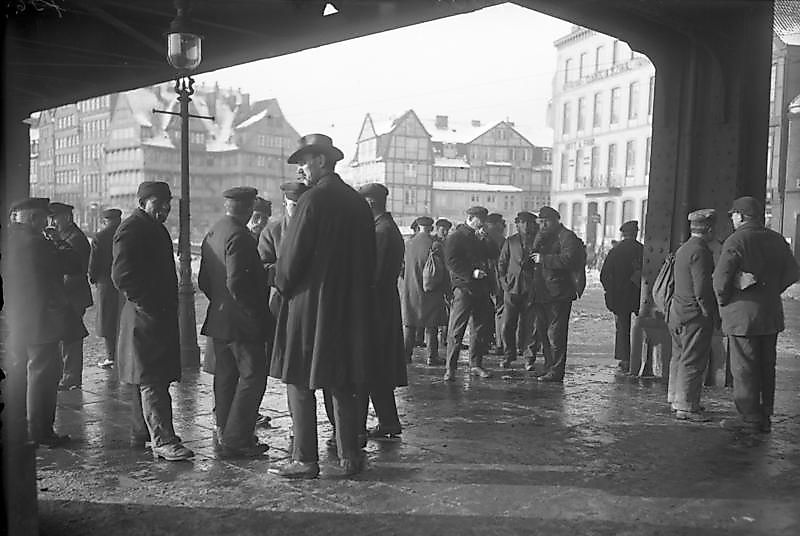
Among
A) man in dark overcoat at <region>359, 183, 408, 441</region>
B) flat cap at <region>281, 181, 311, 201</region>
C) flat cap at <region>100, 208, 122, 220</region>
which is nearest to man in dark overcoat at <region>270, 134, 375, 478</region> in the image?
flat cap at <region>281, 181, 311, 201</region>

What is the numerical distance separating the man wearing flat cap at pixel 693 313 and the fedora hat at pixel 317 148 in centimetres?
354

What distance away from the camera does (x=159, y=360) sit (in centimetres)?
545

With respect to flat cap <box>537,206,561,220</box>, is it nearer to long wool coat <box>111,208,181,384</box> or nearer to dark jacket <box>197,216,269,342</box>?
dark jacket <box>197,216,269,342</box>

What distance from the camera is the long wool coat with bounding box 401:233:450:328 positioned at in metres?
9.42

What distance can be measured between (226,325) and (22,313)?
→ 61.5 inches

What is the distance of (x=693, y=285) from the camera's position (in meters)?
7.02

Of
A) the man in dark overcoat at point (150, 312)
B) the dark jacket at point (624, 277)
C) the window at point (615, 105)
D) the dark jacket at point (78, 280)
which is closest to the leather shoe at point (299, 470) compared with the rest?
the man in dark overcoat at point (150, 312)

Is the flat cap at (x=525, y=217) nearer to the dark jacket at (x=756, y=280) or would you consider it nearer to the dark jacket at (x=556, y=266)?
the dark jacket at (x=556, y=266)

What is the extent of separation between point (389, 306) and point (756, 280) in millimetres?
3053

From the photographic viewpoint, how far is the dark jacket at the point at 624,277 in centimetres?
959

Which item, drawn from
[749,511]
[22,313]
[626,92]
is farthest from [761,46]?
[626,92]

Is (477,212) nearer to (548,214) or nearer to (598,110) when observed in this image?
(548,214)

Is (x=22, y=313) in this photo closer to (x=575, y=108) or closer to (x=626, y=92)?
(x=626, y=92)

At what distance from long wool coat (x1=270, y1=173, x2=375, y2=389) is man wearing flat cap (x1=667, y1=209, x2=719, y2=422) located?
3.38 meters
